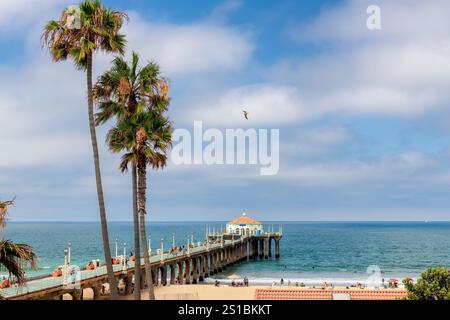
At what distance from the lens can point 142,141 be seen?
20.5 m

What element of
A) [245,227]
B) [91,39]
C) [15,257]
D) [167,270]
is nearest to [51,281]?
[91,39]

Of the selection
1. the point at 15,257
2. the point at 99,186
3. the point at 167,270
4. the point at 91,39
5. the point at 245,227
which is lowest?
the point at 167,270

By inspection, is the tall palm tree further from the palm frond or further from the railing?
the palm frond

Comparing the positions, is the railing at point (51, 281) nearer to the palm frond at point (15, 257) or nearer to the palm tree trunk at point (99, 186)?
the palm frond at point (15, 257)

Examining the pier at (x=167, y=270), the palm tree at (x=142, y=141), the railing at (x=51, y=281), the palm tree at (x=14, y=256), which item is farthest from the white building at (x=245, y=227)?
the palm tree at (x=14, y=256)

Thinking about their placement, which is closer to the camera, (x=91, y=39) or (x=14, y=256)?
(x=14, y=256)

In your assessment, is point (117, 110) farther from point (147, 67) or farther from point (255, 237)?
point (255, 237)

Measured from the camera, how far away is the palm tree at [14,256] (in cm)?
997

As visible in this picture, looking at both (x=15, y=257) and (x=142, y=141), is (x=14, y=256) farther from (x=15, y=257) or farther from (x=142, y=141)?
(x=142, y=141)

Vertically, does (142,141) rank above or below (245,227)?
above

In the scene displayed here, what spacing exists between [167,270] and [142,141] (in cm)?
5652

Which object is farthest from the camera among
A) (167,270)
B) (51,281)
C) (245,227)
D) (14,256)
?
(245,227)
